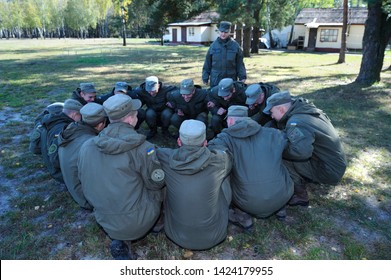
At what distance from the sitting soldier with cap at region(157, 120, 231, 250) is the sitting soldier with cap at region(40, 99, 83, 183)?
158 centimetres

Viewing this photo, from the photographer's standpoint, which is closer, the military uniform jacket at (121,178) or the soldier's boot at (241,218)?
the military uniform jacket at (121,178)

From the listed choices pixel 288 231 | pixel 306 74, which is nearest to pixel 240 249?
pixel 288 231

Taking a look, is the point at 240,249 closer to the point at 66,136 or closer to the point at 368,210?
the point at 368,210

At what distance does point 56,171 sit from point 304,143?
9.47ft

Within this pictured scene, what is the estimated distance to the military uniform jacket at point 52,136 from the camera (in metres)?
3.56

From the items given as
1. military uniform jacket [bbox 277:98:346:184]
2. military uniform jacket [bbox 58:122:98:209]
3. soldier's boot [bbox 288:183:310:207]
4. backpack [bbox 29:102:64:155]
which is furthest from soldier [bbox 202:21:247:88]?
military uniform jacket [bbox 58:122:98:209]

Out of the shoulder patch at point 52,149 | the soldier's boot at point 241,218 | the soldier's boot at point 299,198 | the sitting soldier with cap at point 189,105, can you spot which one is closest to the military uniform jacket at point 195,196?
the soldier's boot at point 241,218

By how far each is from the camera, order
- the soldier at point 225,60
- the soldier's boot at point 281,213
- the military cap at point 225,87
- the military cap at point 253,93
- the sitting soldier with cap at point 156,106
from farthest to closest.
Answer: the soldier at point 225,60, the sitting soldier with cap at point 156,106, the military cap at point 225,87, the military cap at point 253,93, the soldier's boot at point 281,213

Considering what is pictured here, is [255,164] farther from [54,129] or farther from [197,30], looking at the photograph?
[197,30]

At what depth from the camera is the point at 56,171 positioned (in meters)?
3.70

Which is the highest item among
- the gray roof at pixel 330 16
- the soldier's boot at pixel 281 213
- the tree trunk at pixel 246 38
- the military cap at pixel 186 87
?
the gray roof at pixel 330 16

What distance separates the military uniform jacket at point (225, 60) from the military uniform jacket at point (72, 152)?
382 centimetres

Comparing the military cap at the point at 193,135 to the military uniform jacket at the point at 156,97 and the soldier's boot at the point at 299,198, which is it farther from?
the military uniform jacket at the point at 156,97

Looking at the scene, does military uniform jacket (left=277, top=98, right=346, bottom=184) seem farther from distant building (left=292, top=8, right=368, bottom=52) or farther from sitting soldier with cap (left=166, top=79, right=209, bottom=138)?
distant building (left=292, top=8, right=368, bottom=52)
